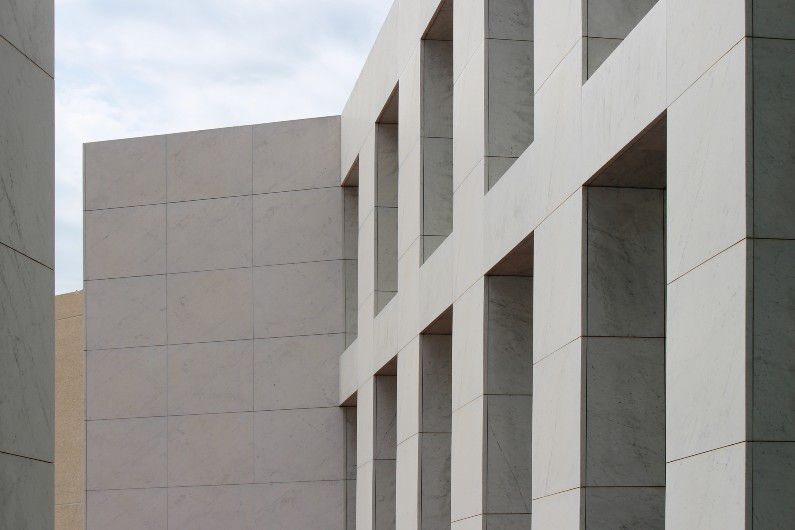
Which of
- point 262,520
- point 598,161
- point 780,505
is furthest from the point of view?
point 262,520

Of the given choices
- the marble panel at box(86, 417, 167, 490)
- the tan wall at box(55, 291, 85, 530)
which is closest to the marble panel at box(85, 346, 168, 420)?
the marble panel at box(86, 417, 167, 490)

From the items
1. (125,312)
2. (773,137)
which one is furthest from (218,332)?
(773,137)

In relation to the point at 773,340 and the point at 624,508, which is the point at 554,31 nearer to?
the point at 624,508

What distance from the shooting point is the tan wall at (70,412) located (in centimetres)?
3155

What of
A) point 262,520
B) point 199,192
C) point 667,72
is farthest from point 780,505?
point 199,192

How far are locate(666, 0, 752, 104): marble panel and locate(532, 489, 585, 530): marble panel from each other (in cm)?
399

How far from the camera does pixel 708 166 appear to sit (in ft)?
35.9

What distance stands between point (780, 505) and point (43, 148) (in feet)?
21.6

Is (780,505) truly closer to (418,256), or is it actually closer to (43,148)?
(43,148)

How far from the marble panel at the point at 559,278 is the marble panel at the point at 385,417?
9467 millimetres

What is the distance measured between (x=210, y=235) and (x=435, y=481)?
31.2 ft

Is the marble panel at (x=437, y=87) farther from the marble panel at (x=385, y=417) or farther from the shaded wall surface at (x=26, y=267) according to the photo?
the shaded wall surface at (x=26, y=267)

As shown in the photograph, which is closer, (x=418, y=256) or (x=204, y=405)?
(x=418, y=256)

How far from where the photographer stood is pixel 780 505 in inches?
392
